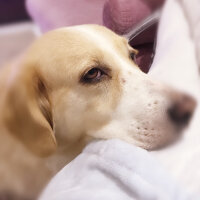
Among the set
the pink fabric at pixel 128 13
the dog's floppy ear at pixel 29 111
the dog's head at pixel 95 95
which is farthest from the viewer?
the pink fabric at pixel 128 13

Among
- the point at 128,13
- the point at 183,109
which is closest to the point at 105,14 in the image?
the point at 128,13

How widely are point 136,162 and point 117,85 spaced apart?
0.13 m

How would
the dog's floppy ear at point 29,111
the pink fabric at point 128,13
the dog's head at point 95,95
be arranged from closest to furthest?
1. the dog's floppy ear at point 29,111
2. the dog's head at point 95,95
3. the pink fabric at point 128,13

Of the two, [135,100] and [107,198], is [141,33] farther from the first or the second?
[107,198]

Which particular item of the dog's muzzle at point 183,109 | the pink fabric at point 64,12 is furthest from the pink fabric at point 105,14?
the dog's muzzle at point 183,109

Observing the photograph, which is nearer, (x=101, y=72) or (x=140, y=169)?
(x=140, y=169)

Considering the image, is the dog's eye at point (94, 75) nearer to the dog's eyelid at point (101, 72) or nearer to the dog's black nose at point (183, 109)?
the dog's eyelid at point (101, 72)

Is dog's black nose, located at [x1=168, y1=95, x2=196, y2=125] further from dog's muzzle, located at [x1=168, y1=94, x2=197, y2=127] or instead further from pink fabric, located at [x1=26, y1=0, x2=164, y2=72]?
pink fabric, located at [x1=26, y1=0, x2=164, y2=72]

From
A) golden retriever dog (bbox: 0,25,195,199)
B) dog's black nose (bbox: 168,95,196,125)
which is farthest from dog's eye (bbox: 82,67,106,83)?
dog's black nose (bbox: 168,95,196,125)

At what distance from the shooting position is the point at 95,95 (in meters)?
0.43

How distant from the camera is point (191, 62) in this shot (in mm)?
400

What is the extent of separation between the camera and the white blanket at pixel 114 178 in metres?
0.30

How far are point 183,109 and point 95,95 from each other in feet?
0.42

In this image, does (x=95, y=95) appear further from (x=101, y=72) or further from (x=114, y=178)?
(x=114, y=178)
